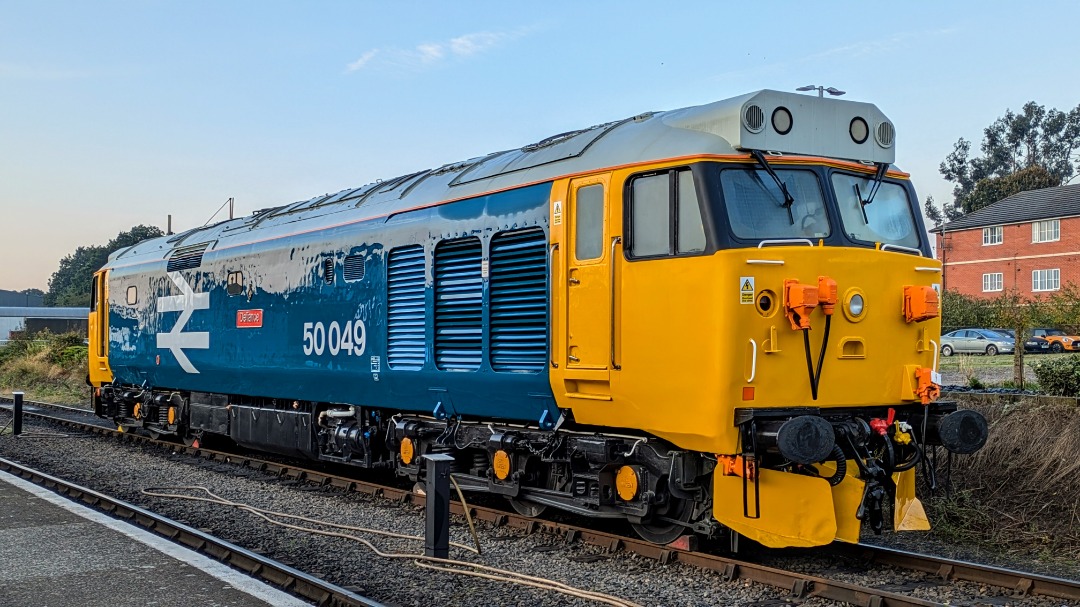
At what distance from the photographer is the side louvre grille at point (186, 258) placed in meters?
14.8

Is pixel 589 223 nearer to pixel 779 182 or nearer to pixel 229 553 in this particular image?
pixel 779 182

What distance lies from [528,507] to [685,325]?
3.03 meters

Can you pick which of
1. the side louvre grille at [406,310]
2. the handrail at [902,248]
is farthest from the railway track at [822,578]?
the handrail at [902,248]

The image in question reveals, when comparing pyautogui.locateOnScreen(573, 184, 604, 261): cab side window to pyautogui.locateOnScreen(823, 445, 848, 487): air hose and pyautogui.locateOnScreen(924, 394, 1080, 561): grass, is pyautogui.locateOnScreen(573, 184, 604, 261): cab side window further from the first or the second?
pyautogui.locateOnScreen(924, 394, 1080, 561): grass

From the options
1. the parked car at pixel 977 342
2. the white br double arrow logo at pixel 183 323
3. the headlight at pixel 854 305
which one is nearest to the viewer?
the headlight at pixel 854 305

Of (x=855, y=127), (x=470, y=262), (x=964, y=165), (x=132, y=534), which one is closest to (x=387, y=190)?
(x=470, y=262)

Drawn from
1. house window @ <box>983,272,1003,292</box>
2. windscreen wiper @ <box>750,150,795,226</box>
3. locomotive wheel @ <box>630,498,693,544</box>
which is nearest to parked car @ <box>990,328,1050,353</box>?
house window @ <box>983,272,1003,292</box>

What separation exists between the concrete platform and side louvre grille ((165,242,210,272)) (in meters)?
5.83

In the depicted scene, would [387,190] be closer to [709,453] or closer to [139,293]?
[709,453]

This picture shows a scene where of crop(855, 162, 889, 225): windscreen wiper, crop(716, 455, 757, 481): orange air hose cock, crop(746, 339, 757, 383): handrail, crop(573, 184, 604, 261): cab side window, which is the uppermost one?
crop(855, 162, 889, 225): windscreen wiper

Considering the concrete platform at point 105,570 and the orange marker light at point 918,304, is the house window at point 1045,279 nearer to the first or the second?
the orange marker light at point 918,304

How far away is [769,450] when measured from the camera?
275 inches

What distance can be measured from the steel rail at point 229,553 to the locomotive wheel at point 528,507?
7.98ft

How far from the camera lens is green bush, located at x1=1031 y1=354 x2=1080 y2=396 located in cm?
1188
